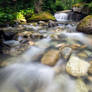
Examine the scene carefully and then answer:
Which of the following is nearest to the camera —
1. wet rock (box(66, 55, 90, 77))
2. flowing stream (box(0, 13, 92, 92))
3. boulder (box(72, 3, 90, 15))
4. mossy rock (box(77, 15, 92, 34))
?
flowing stream (box(0, 13, 92, 92))

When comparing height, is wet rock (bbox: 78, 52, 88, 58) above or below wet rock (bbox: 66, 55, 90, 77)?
below

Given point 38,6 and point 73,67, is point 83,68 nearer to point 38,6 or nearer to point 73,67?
point 73,67

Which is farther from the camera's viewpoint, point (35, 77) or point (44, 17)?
point (44, 17)

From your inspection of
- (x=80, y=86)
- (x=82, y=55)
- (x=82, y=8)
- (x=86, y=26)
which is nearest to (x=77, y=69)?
(x=80, y=86)

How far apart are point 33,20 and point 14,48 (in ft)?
19.6

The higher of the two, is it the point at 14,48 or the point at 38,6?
the point at 38,6

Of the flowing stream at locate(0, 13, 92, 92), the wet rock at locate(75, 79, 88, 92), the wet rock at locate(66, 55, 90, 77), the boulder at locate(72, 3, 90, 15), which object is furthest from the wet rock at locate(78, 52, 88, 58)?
the boulder at locate(72, 3, 90, 15)

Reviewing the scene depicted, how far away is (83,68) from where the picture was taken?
7.86 feet

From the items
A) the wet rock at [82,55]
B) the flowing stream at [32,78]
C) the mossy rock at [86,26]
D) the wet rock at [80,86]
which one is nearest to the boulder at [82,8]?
→ the mossy rock at [86,26]

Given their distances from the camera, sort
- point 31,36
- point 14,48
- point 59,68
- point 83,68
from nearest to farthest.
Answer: point 83,68 → point 59,68 → point 14,48 → point 31,36

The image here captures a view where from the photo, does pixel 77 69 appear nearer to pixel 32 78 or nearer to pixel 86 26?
pixel 32 78

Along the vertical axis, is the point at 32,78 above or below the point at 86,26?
below

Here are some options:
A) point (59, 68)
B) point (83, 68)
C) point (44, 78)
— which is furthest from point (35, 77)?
point (83, 68)

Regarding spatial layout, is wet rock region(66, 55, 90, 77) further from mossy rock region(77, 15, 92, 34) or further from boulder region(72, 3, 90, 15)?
boulder region(72, 3, 90, 15)
